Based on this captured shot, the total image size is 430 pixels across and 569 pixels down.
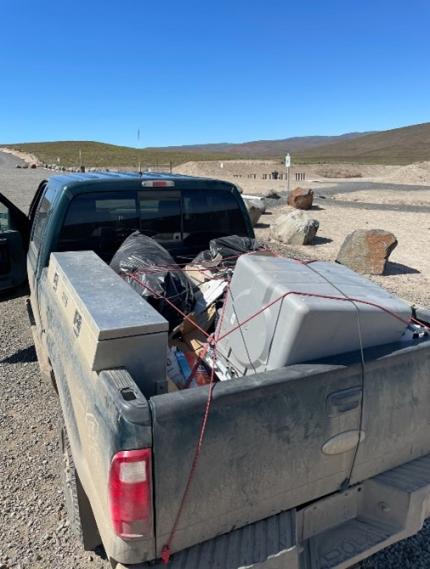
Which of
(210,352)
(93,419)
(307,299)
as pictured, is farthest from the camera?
(210,352)

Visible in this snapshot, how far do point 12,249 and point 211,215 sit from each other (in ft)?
6.89

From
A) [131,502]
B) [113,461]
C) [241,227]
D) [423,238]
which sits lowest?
[423,238]

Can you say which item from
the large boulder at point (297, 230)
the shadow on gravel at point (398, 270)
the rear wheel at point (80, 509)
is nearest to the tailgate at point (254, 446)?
the rear wheel at point (80, 509)

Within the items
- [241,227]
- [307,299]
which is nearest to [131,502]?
[307,299]

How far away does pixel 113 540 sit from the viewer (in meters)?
1.88

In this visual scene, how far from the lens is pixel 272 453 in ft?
6.63

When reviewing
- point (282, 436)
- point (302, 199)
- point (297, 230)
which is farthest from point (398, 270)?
point (302, 199)

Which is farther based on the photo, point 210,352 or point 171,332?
point 171,332

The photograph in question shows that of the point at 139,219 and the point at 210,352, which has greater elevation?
the point at 139,219

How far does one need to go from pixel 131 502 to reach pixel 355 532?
116cm

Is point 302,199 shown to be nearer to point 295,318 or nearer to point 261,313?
point 261,313

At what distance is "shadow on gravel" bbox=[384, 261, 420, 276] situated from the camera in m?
9.81

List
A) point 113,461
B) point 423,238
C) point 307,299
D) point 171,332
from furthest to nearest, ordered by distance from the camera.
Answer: point 423,238
point 171,332
point 307,299
point 113,461

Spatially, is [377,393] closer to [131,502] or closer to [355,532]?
[355,532]
